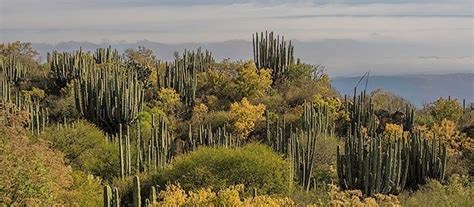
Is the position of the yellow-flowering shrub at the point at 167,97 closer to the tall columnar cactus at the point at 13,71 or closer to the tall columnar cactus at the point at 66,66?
the tall columnar cactus at the point at 66,66

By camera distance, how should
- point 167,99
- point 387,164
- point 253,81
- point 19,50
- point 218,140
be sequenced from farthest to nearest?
point 19,50 < point 253,81 < point 167,99 < point 218,140 < point 387,164

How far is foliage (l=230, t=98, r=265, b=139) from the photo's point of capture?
3663 centimetres

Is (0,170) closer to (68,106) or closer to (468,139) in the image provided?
(68,106)

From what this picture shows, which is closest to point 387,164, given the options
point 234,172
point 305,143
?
point 234,172

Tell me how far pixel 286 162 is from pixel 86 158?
9.65m

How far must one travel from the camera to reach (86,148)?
29406 millimetres

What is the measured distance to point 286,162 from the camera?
24750mm

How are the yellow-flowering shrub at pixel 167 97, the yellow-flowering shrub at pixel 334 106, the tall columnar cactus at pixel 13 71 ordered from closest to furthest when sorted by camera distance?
the yellow-flowering shrub at pixel 334 106, the yellow-flowering shrub at pixel 167 97, the tall columnar cactus at pixel 13 71

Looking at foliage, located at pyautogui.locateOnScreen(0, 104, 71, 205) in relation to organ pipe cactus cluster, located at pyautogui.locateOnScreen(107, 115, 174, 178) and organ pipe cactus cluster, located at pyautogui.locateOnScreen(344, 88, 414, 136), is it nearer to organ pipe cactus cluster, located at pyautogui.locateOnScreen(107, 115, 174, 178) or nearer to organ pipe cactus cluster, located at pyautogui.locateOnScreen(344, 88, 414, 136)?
organ pipe cactus cluster, located at pyautogui.locateOnScreen(107, 115, 174, 178)

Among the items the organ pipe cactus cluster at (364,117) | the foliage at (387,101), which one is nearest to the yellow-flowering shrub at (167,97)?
the organ pipe cactus cluster at (364,117)

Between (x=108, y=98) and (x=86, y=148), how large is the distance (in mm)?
3013

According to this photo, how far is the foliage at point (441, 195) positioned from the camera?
69.1 ft

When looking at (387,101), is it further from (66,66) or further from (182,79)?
(66,66)

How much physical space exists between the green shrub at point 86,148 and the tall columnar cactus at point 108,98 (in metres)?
2.02
